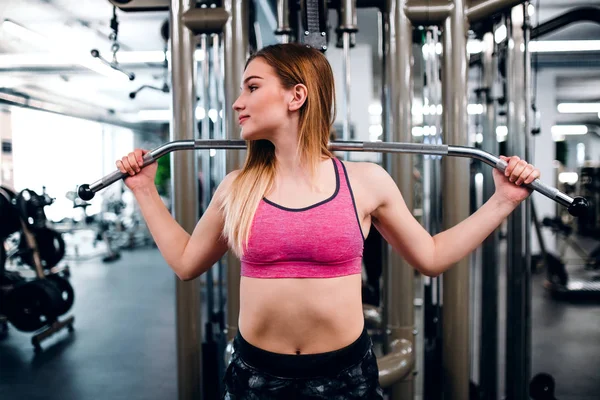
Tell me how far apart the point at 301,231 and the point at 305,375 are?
0.29 metres

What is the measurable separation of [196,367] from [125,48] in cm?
578

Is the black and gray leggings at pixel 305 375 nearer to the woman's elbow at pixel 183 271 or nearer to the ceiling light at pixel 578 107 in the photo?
the woman's elbow at pixel 183 271

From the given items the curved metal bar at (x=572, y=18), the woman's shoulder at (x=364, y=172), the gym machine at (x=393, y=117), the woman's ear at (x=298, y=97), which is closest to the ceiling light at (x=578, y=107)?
the curved metal bar at (x=572, y=18)

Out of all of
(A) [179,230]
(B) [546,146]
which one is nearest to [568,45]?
(B) [546,146]

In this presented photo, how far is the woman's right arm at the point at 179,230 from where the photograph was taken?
3.51 ft

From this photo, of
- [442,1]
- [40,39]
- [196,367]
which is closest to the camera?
[442,1]

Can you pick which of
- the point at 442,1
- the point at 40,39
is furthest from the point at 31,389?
the point at 40,39

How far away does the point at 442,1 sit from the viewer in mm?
1604

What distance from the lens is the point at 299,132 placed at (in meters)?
1.01

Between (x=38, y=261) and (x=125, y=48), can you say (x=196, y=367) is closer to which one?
(x=38, y=261)

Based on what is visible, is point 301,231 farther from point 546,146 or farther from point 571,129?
point 571,129

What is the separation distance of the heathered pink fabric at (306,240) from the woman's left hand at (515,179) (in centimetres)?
37

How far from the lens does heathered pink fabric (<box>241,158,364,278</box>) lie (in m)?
0.91

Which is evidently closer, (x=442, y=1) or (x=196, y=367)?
(x=442, y=1)
